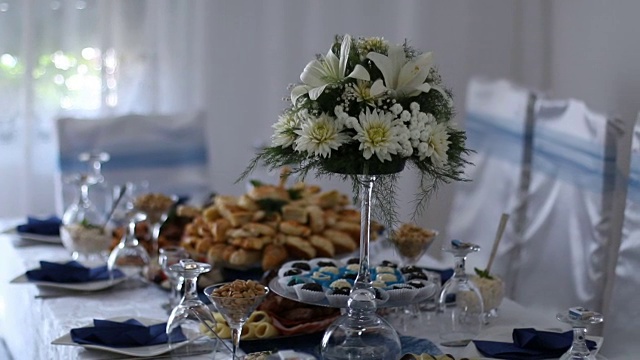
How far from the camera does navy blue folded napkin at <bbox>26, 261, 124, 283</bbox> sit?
2.10 m

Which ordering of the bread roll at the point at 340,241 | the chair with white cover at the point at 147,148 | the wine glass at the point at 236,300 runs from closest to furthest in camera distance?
the wine glass at the point at 236,300, the bread roll at the point at 340,241, the chair with white cover at the point at 147,148

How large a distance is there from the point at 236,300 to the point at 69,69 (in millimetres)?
2330

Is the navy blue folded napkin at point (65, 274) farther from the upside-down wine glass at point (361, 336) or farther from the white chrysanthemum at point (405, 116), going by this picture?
the white chrysanthemum at point (405, 116)

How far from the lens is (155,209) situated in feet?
7.52

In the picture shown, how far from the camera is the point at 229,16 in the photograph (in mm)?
3838

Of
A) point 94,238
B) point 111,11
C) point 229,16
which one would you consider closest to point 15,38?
point 111,11

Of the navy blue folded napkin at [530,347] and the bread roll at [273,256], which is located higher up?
the bread roll at [273,256]

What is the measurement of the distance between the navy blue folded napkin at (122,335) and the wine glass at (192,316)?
1 cm

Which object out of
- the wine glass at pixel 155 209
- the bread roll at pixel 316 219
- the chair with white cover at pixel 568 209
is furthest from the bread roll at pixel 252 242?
the chair with white cover at pixel 568 209

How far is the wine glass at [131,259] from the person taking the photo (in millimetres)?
2152

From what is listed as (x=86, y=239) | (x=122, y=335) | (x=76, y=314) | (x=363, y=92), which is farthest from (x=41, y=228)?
(x=363, y=92)

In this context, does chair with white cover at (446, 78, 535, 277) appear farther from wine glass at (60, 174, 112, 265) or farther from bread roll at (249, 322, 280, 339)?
bread roll at (249, 322, 280, 339)

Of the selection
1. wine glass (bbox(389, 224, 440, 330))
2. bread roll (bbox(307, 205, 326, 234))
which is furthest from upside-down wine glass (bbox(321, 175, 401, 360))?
bread roll (bbox(307, 205, 326, 234))

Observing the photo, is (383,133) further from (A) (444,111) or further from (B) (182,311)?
(B) (182,311)
